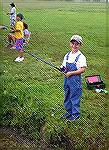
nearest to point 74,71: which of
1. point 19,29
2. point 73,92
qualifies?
point 73,92

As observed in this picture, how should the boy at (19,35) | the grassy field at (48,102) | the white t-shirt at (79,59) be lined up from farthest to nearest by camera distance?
1. the boy at (19,35)
2. the grassy field at (48,102)
3. the white t-shirt at (79,59)

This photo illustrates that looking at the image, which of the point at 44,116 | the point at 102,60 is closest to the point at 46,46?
the point at 102,60

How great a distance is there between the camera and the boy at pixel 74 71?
4363 millimetres

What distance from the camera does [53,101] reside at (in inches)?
210

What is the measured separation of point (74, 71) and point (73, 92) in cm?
31

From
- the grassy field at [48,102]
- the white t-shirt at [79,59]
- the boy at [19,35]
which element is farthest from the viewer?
the boy at [19,35]

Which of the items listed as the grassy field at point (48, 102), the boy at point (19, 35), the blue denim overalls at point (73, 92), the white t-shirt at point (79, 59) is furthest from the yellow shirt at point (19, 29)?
the white t-shirt at point (79, 59)

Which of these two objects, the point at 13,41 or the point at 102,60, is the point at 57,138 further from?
the point at 13,41

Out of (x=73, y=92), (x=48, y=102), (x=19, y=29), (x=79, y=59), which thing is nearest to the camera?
(x=79, y=59)

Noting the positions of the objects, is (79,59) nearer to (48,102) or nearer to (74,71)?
(74,71)

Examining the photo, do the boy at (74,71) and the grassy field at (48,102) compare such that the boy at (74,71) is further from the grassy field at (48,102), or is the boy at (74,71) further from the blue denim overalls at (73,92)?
the grassy field at (48,102)

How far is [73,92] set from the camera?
453 centimetres

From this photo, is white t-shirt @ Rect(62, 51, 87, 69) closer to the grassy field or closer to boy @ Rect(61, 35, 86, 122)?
boy @ Rect(61, 35, 86, 122)

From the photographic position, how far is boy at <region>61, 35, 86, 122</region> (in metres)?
4.36
